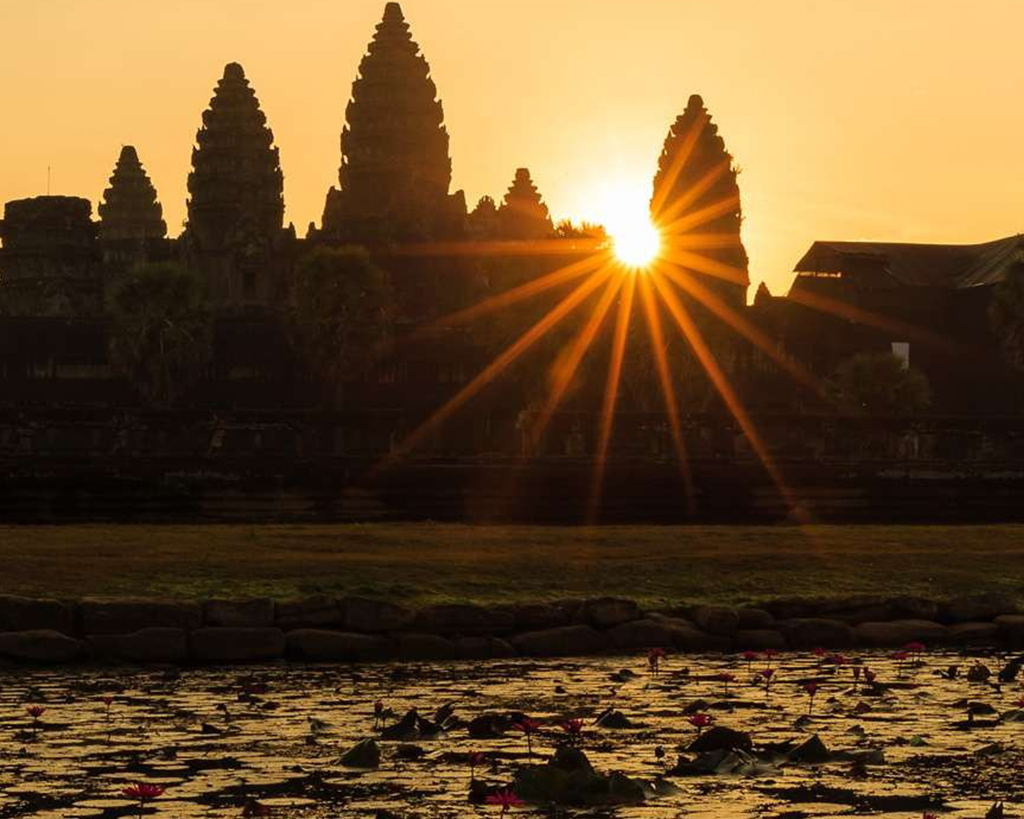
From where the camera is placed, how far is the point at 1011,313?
94.2 meters

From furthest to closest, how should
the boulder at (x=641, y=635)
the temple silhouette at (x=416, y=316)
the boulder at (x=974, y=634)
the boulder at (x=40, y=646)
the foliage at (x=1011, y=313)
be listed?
the foliage at (x=1011, y=313), the temple silhouette at (x=416, y=316), the boulder at (x=974, y=634), the boulder at (x=641, y=635), the boulder at (x=40, y=646)

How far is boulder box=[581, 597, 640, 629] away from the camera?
74.2 feet

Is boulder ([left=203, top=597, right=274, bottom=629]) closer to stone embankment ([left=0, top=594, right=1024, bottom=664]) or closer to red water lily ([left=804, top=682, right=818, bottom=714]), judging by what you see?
stone embankment ([left=0, top=594, right=1024, bottom=664])

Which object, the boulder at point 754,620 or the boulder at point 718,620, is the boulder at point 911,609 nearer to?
the boulder at point 754,620

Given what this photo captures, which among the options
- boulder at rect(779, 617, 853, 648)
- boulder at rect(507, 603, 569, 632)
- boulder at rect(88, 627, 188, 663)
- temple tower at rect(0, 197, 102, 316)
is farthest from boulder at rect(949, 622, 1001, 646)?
temple tower at rect(0, 197, 102, 316)

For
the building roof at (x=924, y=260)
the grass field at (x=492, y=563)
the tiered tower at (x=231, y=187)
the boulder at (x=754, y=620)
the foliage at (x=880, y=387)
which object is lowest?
the boulder at (x=754, y=620)

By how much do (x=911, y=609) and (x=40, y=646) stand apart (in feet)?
30.7

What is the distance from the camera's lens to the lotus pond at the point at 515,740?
1304 cm

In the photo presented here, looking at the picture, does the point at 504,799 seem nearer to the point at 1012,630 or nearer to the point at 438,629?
the point at 438,629

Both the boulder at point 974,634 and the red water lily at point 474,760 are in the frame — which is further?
the boulder at point 974,634

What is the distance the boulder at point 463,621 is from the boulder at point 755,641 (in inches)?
92.5

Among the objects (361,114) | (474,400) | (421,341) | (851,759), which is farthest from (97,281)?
(851,759)

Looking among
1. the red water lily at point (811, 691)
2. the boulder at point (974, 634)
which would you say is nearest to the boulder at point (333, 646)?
the red water lily at point (811, 691)

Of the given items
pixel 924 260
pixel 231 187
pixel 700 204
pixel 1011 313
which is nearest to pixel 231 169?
pixel 231 187
